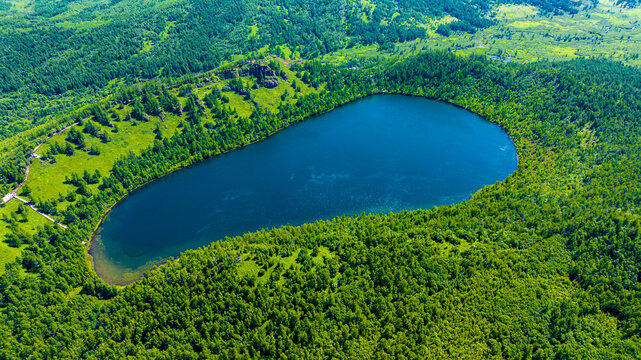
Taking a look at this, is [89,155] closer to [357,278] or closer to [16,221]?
[16,221]

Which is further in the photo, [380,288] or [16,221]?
[16,221]

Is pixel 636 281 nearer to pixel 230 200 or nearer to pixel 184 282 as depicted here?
pixel 184 282

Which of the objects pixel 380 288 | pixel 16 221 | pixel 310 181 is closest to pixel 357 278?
pixel 380 288

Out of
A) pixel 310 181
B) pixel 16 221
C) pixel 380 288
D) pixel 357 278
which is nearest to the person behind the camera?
pixel 380 288

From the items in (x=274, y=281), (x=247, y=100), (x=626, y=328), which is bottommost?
(x=626, y=328)

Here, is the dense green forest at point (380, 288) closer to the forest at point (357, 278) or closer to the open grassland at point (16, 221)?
the forest at point (357, 278)

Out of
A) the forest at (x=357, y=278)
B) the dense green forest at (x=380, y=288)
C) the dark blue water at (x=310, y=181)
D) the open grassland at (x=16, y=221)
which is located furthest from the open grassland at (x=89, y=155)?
the dark blue water at (x=310, y=181)

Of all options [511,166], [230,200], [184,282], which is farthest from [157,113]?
[511,166]
